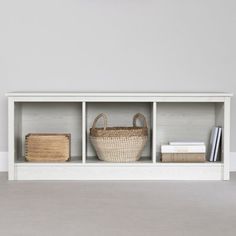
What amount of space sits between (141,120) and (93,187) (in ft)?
2.82

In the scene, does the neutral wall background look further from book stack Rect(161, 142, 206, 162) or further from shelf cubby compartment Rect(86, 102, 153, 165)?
book stack Rect(161, 142, 206, 162)

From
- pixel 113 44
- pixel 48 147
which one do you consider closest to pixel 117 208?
pixel 48 147

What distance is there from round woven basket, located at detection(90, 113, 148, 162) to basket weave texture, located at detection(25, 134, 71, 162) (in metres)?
0.21

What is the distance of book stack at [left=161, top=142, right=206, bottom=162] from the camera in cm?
368

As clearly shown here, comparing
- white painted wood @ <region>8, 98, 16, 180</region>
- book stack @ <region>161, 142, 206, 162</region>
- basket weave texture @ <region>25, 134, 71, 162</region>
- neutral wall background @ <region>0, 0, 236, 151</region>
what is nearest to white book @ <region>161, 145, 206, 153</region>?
book stack @ <region>161, 142, 206, 162</region>

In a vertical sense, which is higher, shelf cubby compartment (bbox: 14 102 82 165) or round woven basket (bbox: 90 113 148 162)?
shelf cubby compartment (bbox: 14 102 82 165)

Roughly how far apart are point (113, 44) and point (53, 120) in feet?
2.38

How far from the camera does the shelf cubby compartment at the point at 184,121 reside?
4.05 meters

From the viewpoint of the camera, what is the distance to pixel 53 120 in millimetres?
4027

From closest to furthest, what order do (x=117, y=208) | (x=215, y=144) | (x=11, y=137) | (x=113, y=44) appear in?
(x=117, y=208) < (x=11, y=137) < (x=215, y=144) < (x=113, y=44)

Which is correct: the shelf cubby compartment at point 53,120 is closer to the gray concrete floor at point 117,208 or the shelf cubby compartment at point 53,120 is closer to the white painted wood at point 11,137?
the white painted wood at point 11,137

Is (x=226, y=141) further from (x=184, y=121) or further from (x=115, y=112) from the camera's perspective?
(x=115, y=112)

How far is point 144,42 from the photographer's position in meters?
4.02

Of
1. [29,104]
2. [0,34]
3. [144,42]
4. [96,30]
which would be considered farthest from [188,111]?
[0,34]
